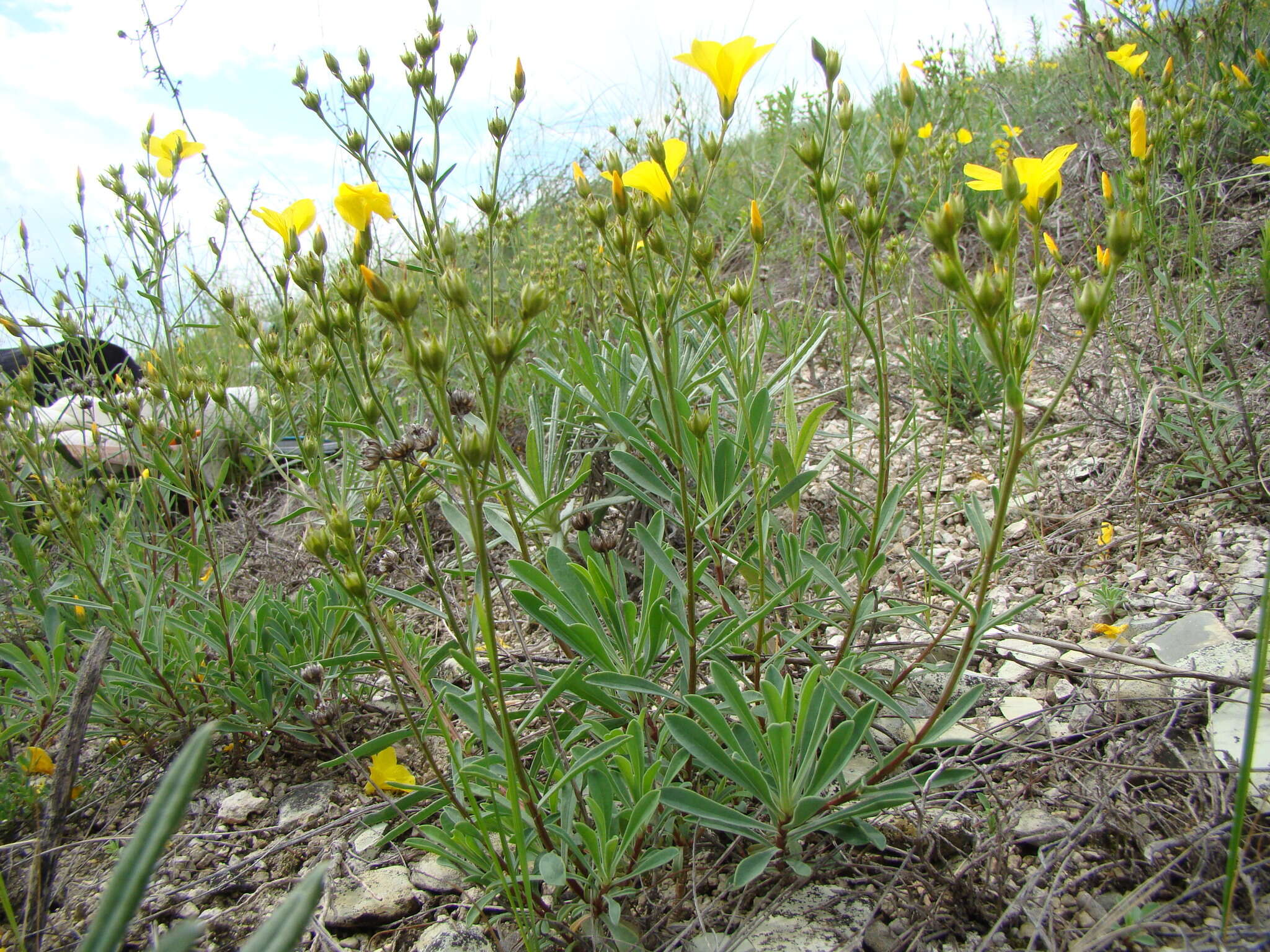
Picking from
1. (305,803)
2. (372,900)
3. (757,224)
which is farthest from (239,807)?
(757,224)

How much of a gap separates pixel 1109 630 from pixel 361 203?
1905 mm

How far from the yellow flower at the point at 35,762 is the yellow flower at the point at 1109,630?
8.75 ft

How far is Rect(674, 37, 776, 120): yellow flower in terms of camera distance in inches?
52.7

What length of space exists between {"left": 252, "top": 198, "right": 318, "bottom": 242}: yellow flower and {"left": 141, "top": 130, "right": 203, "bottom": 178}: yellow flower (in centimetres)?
94

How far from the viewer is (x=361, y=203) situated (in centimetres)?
125

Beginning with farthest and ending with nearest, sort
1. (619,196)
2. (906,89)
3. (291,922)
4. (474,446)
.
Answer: (906,89), (619,196), (474,446), (291,922)

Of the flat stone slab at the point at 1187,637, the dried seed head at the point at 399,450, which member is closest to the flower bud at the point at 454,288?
the dried seed head at the point at 399,450

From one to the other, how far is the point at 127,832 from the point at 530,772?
1.10 meters

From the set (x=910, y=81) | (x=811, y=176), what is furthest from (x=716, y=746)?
(x=910, y=81)

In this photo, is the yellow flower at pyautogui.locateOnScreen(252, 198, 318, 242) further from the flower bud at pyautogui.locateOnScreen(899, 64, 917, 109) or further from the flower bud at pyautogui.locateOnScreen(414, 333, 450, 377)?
the flower bud at pyautogui.locateOnScreen(899, 64, 917, 109)

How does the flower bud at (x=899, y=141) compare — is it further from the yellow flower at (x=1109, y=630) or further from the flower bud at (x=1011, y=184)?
the yellow flower at (x=1109, y=630)

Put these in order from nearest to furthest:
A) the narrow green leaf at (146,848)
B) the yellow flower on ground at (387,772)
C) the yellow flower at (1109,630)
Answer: the narrow green leaf at (146,848)
the yellow flower on ground at (387,772)
the yellow flower at (1109,630)

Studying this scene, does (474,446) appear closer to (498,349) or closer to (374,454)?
(498,349)

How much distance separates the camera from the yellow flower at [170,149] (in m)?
2.21
